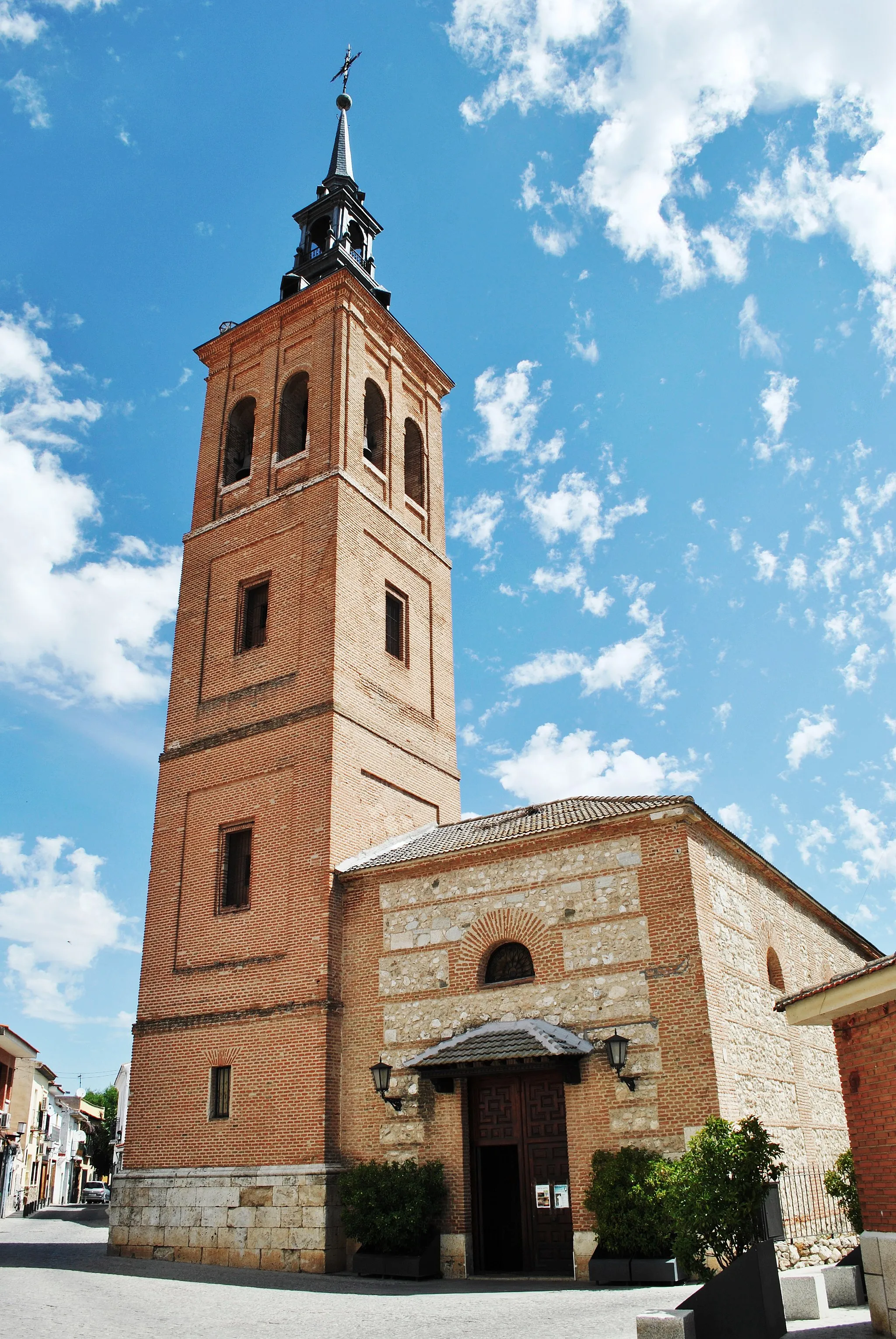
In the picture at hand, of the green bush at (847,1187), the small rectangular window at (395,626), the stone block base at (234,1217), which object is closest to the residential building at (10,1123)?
the stone block base at (234,1217)

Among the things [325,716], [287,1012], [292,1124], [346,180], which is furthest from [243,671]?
[346,180]

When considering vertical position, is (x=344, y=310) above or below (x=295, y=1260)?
above

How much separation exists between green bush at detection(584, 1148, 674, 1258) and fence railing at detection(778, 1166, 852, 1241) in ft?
5.95

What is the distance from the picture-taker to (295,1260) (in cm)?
1365

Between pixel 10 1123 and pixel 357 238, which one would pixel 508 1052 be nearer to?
pixel 357 238

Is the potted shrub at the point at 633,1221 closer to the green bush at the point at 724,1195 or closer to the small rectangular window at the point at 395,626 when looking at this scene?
the green bush at the point at 724,1195

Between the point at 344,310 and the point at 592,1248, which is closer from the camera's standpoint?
the point at 592,1248

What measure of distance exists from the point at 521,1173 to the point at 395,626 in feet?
35.9

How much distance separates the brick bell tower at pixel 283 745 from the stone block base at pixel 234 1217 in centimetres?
3

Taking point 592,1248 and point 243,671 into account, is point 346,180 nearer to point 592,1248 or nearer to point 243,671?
point 243,671

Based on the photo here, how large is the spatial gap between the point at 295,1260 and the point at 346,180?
984 inches

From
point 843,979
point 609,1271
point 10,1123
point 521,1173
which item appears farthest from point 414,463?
point 10,1123

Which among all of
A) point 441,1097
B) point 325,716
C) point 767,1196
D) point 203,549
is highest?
point 203,549

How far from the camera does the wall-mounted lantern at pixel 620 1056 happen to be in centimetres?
1221
